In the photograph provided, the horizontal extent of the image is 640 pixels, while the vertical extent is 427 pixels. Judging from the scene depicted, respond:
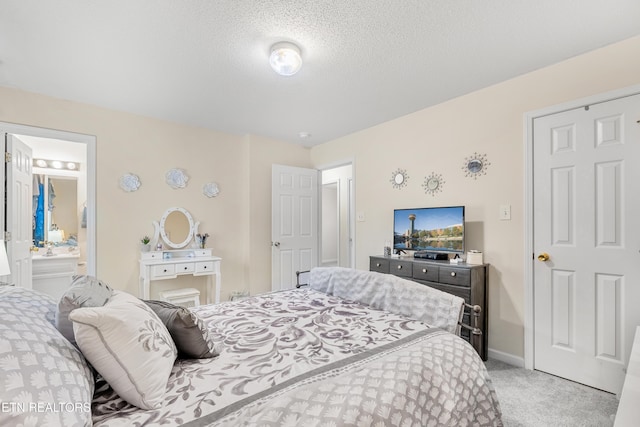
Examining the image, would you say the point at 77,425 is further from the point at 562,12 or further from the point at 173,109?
the point at 173,109

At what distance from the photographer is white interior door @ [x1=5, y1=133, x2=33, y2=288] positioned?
2.87 metres

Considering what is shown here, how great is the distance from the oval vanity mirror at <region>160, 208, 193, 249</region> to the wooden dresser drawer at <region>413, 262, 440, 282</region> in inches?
109

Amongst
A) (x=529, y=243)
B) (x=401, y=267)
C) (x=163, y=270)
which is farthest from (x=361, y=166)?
(x=163, y=270)

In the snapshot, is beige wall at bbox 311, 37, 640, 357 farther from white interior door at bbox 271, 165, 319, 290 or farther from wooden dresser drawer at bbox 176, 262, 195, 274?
wooden dresser drawer at bbox 176, 262, 195, 274

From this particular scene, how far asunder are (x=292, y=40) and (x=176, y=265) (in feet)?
9.01

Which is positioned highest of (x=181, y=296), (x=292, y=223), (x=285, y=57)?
(x=285, y=57)

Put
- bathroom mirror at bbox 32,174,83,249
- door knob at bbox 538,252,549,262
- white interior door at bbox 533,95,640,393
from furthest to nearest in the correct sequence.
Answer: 1. bathroom mirror at bbox 32,174,83,249
2. door knob at bbox 538,252,549,262
3. white interior door at bbox 533,95,640,393

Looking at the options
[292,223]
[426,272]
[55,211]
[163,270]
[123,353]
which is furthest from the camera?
[55,211]

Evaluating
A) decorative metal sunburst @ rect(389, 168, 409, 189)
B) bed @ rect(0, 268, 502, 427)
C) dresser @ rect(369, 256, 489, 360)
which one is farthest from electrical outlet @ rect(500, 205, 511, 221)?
bed @ rect(0, 268, 502, 427)

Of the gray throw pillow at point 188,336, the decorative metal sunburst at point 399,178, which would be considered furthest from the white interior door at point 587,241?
the gray throw pillow at point 188,336

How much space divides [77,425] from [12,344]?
0.90 feet

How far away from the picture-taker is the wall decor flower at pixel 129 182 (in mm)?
3453

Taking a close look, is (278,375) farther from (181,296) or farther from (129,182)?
(129,182)

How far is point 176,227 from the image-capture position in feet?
12.5
